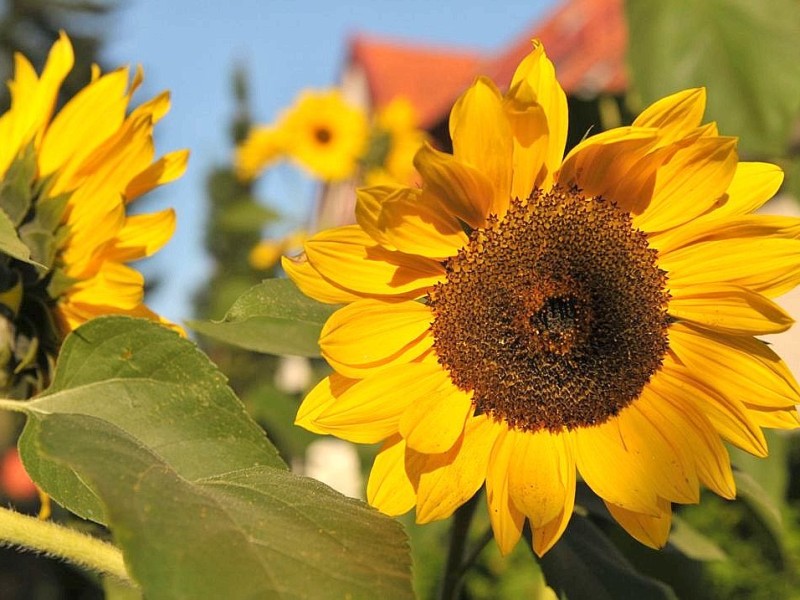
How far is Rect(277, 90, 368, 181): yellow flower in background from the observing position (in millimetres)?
2865

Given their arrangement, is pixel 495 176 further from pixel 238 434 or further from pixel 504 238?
pixel 238 434

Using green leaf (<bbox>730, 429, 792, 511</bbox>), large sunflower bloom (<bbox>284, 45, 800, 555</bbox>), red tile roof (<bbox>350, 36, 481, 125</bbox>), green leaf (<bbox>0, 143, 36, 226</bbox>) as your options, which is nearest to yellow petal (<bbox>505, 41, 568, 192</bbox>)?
large sunflower bloom (<bbox>284, 45, 800, 555</bbox>)

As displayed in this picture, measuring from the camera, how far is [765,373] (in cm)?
66

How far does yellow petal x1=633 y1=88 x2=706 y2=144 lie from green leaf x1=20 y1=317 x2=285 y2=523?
1.08 ft

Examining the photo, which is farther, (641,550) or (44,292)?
(641,550)

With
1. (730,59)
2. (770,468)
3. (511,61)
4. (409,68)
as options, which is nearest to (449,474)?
(730,59)

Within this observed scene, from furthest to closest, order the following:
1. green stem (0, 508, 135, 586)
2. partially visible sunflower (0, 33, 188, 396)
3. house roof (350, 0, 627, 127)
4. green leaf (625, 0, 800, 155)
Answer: house roof (350, 0, 627, 127), green leaf (625, 0, 800, 155), partially visible sunflower (0, 33, 188, 396), green stem (0, 508, 135, 586)

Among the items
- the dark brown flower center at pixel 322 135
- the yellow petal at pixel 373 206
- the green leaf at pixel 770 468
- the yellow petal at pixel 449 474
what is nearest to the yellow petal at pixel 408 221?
the yellow petal at pixel 373 206

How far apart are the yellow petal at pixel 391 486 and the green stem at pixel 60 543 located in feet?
0.55

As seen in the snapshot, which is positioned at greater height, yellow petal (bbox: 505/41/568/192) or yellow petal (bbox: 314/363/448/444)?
yellow petal (bbox: 505/41/568/192)

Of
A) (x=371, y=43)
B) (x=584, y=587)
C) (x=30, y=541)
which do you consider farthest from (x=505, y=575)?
(x=371, y=43)

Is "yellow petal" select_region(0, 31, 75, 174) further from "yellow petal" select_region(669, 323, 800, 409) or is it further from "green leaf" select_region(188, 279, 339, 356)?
"yellow petal" select_region(669, 323, 800, 409)

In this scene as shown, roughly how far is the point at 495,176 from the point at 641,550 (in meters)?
0.51

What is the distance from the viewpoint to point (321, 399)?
68 centimetres
